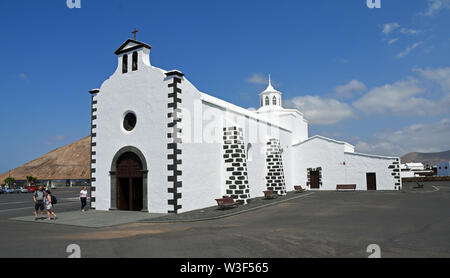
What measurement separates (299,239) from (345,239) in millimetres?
1245

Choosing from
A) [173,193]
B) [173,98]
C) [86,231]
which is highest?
[173,98]

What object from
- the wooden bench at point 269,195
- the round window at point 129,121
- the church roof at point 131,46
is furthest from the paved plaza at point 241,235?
the church roof at point 131,46

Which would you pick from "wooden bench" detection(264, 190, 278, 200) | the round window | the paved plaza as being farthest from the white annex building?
the paved plaza

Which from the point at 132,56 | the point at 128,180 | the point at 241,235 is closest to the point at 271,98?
the point at 132,56

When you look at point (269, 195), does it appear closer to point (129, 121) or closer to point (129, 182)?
point (129, 182)

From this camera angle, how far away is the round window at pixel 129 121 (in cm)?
1659

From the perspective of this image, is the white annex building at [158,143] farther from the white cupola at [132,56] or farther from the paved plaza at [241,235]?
the paved plaza at [241,235]

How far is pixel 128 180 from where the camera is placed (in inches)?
650

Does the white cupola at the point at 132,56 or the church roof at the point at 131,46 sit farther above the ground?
the church roof at the point at 131,46

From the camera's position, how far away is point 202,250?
7.30 m

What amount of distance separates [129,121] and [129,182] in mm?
3357
